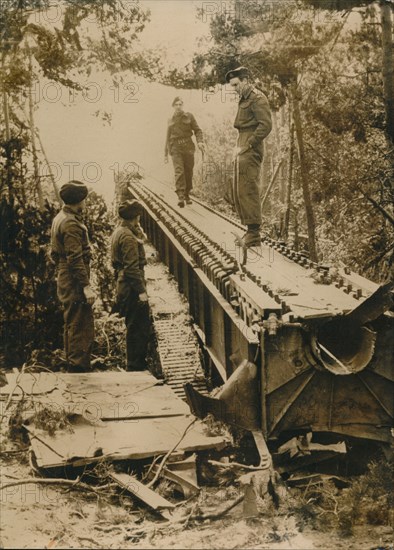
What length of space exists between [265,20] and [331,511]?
4.10 m

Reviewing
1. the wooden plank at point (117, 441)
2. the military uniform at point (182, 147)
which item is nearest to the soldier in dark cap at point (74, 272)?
the wooden plank at point (117, 441)

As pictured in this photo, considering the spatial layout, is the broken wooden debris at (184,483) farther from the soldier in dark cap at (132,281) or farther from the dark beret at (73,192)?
the dark beret at (73,192)

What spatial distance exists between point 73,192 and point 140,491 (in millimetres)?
2848

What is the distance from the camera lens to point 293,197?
692cm

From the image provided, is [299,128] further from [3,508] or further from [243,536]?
→ [3,508]

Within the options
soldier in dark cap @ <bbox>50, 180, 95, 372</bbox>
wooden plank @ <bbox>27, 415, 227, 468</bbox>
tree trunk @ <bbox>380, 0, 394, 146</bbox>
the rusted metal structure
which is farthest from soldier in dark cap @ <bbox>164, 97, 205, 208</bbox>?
wooden plank @ <bbox>27, 415, 227, 468</bbox>

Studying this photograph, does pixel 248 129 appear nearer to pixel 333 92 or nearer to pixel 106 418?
pixel 333 92

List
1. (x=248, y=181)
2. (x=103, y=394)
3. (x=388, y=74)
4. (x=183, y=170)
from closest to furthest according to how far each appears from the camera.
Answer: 1. (x=103, y=394)
2. (x=388, y=74)
3. (x=248, y=181)
4. (x=183, y=170)

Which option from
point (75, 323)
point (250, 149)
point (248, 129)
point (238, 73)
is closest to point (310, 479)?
point (75, 323)

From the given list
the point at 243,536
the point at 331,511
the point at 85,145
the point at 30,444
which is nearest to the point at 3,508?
the point at 30,444

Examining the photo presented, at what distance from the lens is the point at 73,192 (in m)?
5.83

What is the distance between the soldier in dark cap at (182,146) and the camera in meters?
7.48

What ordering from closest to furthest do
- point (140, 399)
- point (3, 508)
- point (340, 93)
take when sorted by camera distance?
1. point (3, 508)
2. point (140, 399)
3. point (340, 93)

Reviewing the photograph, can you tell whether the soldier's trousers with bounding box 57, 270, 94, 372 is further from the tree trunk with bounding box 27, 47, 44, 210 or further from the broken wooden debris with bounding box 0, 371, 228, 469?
the tree trunk with bounding box 27, 47, 44, 210
